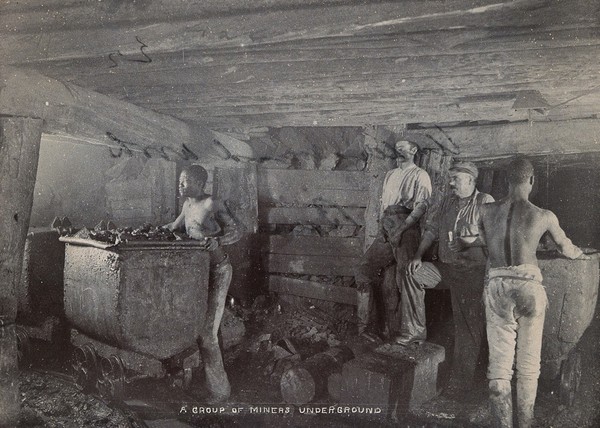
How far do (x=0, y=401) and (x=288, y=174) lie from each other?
278 centimetres

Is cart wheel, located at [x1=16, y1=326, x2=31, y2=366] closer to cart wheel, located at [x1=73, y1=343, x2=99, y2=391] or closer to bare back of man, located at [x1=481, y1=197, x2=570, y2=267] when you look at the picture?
cart wheel, located at [x1=73, y1=343, x2=99, y2=391]

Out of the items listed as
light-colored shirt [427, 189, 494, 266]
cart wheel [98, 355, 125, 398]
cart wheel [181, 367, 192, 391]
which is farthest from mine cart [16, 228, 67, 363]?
light-colored shirt [427, 189, 494, 266]

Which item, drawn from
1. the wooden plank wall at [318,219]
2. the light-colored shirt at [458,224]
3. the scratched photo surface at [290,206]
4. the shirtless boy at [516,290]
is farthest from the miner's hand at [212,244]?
the shirtless boy at [516,290]

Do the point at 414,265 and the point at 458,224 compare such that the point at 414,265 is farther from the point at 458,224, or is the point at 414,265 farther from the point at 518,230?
the point at 518,230

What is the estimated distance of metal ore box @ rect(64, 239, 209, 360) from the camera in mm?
3469

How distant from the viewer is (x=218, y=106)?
3.77 m

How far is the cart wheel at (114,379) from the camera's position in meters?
3.65

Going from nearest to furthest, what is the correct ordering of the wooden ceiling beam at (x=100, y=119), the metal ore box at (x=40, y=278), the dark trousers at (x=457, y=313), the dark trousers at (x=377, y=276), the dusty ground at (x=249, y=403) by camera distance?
the wooden ceiling beam at (x=100, y=119) < the dusty ground at (x=249, y=403) < the dark trousers at (x=457, y=313) < the dark trousers at (x=377, y=276) < the metal ore box at (x=40, y=278)

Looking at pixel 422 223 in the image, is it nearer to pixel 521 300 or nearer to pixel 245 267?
pixel 521 300

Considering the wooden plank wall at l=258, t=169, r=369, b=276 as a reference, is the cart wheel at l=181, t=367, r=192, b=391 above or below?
below

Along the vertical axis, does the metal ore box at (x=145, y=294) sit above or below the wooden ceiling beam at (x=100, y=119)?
below

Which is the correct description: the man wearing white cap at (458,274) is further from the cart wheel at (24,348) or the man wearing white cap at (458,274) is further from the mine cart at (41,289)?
the cart wheel at (24,348)

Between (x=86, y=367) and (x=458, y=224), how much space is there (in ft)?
11.2

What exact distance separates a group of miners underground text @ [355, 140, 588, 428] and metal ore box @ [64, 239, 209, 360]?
1496mm
